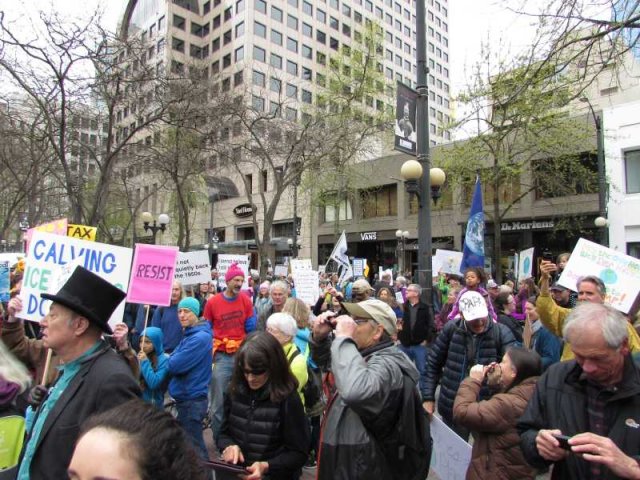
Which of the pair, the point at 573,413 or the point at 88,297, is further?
the point at 88,297

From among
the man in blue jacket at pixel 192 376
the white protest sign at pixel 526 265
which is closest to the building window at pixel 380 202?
the white protest sign at pixel 526 265

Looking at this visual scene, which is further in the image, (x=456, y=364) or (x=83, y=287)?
(x=456, y=364)

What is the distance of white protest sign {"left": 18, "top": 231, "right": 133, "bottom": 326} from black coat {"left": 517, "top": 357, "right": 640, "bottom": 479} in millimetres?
3078

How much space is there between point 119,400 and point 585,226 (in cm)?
2657

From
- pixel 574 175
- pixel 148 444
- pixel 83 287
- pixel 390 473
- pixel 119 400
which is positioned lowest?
pixel 390 473

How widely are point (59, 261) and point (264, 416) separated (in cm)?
222

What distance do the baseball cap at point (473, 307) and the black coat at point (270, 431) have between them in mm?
1903

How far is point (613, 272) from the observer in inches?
170

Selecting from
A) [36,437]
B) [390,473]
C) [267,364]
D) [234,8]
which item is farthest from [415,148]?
[234,8]

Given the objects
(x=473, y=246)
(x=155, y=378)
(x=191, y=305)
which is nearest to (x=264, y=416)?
(x=155, y=378)

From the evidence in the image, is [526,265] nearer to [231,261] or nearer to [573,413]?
→ [231,261]

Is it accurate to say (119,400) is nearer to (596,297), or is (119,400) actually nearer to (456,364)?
(456,364)

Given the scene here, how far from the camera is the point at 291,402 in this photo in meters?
2.93

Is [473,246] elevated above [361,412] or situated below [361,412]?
above
